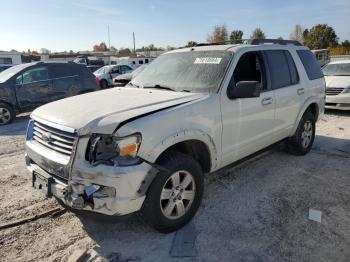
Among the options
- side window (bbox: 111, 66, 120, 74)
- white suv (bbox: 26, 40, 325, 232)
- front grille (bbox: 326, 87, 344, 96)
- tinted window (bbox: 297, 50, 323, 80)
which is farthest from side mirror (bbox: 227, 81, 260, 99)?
side window (bbox: 111, 66, 120, 74)

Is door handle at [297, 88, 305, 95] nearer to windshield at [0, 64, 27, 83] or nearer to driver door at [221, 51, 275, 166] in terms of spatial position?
driver door at [221, 51, 275, 166]

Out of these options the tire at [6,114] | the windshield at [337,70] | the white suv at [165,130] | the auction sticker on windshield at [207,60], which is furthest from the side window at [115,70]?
the auction sticker on windshield at [207,60]

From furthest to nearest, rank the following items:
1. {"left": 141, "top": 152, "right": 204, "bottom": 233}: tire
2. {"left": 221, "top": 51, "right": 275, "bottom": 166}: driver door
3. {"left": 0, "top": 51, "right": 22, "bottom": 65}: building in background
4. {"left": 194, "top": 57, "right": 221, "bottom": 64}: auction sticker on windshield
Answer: {"left": 0, "top": 51, "right": 22, "bottom": 65}: building in background → {"left": 194, "top": 57, "right": 221, "bottom": 64}: auction sticker on windshield → {"left": 221, "top": 51, "right": 275, "bottom": 166}: driver door → {"left": 141, "top": 152, "right": 204, "bottom": 233}: tire

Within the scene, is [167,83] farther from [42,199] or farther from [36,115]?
[42,199]

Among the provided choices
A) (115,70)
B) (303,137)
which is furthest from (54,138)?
(115,70)

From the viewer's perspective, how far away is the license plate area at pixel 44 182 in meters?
3.21

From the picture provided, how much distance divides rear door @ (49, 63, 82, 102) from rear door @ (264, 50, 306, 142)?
24.2 ft

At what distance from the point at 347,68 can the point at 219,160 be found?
866cm

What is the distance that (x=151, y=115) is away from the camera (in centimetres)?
320

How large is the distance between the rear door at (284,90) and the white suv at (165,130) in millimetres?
17

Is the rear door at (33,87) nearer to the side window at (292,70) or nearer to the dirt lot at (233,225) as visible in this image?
the dirt lot at (233,225)

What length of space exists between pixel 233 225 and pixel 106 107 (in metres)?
1.81

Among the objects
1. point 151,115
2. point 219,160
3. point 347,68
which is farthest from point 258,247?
point 347,68

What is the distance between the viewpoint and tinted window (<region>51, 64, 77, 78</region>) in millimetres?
10484
